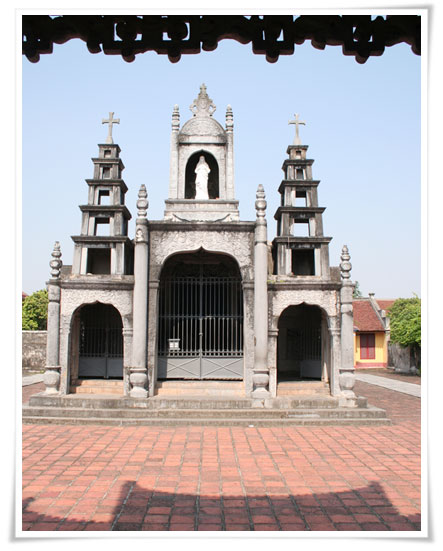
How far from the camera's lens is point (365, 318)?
34250mm

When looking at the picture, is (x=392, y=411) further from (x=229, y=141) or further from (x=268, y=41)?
(x=268, y=41)

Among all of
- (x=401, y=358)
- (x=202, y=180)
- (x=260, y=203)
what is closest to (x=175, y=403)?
(x=260, y=203)

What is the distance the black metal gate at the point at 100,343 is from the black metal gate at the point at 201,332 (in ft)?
4.50

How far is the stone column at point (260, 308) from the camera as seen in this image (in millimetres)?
11617

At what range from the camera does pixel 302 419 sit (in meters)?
10.9

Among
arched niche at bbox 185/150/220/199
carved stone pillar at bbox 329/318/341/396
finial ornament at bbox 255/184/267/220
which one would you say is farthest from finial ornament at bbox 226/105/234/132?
carved stone pillar at bbox 329/318/341/396

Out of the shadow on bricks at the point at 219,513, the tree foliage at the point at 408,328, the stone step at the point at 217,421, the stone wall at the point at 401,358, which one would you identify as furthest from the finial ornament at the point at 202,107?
the stone wall at the point at 401,358

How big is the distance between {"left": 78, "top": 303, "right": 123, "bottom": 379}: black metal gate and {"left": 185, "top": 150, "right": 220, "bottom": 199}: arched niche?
14.5ft

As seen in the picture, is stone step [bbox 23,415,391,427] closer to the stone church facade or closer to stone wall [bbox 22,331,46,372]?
the stone church facade

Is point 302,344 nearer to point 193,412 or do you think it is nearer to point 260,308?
point 260,308

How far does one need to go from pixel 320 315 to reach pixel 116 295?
5819 mm

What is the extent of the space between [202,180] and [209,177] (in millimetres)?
1020

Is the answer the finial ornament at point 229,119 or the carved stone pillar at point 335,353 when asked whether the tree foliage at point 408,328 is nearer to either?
the carved stone pillar at point 335,353
